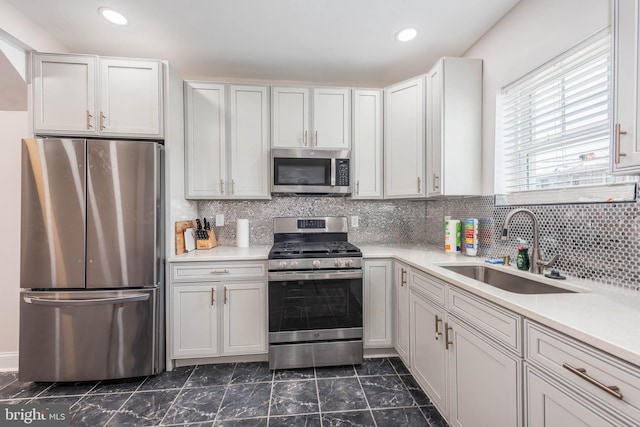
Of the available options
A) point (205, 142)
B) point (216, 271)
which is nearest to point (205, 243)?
point (216, 271)

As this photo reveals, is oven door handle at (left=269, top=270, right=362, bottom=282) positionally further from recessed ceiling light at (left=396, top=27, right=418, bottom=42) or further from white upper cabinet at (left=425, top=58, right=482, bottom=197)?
recessed ceiling light at (left=396, top=27, right=418, bottom=42)

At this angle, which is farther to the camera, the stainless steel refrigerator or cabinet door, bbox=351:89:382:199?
cabinet door, bbox=351:89:382:199

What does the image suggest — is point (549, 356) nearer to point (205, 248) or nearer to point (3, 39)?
point (205, 248)

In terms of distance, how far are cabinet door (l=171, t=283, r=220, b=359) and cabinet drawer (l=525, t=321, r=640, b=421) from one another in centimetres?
200

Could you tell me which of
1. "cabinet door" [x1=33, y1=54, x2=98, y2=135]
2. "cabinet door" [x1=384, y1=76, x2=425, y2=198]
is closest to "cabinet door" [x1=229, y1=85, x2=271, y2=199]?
"cabinet door" [x1=33, y1=54, x2=98, y2=135]

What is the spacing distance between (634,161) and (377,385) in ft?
6.14

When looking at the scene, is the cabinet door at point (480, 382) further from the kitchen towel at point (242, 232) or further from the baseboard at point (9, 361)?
the baseboard at point (9, 361)

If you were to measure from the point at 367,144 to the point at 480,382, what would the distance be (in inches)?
78.4

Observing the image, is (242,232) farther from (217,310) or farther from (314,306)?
(314,306)

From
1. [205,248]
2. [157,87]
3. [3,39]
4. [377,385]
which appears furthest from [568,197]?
[3,39]

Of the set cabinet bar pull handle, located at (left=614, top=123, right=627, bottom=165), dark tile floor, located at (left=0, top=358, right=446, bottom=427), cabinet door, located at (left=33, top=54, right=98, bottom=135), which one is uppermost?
cabinet door, located at (left=33, top=54, right=98, bottom=135)

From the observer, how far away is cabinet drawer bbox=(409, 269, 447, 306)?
151 centimetres

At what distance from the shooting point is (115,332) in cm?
185

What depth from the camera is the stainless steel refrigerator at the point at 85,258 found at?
1.80 metres
